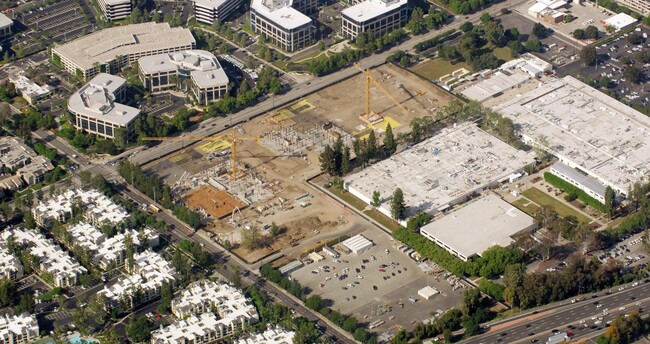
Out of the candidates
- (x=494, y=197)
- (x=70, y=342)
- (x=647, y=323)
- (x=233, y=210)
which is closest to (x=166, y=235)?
(x=233, y=210)

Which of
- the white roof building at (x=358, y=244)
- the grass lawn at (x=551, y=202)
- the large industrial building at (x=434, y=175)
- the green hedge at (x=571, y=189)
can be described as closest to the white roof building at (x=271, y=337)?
the white roof building at (x=358, y=244)

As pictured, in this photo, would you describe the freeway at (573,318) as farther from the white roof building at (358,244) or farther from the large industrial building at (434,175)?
the large industrial building at (434,175)

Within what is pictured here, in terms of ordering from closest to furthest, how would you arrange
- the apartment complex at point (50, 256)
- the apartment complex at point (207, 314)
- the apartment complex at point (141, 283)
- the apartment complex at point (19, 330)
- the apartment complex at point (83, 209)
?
the apartment complex at point (19, 330)
the apartment complex at point (207, 314)
the apartment complex at point (141, 283)
the apartment complex at point (50, 256)
the apartment complex at point (83, 209)

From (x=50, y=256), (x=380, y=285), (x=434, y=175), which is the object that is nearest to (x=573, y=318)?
(x=380, y=285)

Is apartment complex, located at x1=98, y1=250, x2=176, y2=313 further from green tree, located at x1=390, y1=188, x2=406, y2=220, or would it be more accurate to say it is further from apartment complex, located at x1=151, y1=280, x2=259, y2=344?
green tree, located at x1=390, y1=188, x2=406, y2=220

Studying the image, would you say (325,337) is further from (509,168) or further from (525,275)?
(509,168)

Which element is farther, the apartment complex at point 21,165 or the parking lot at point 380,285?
the apartment complex at point 21,165
